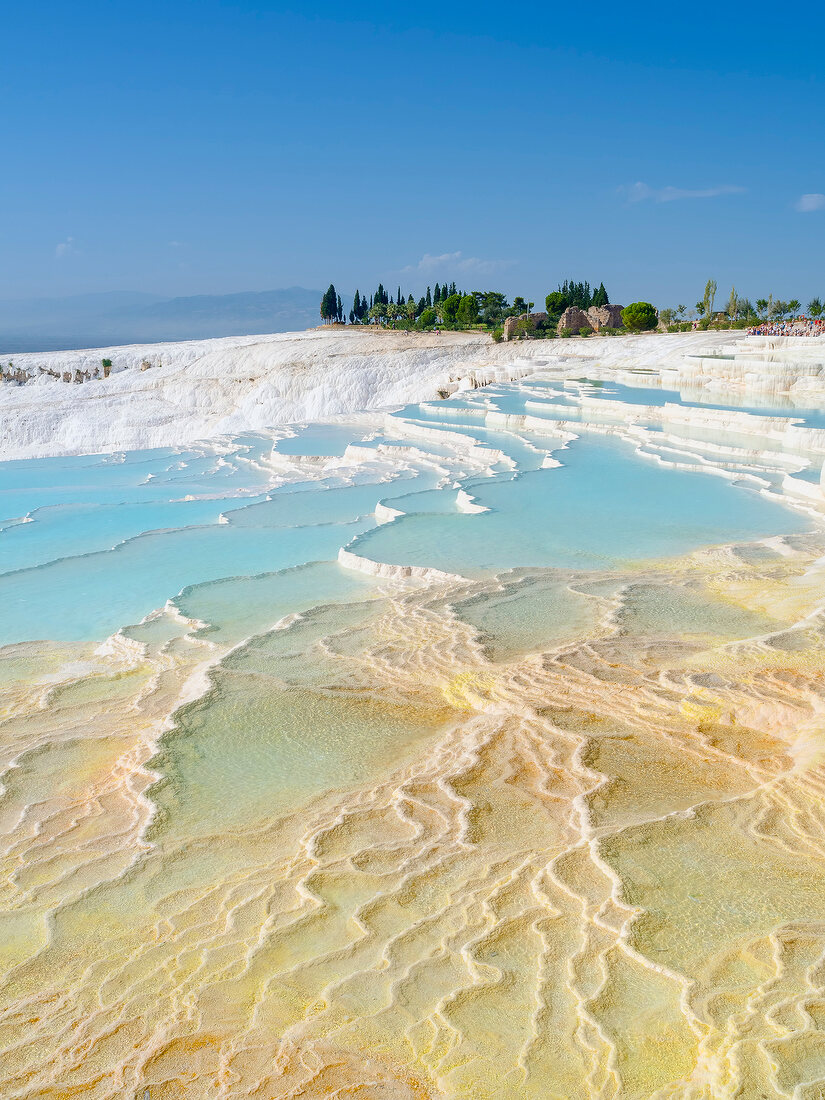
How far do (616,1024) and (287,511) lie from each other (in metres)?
7.08

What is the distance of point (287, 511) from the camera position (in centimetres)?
884

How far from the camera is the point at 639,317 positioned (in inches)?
1154

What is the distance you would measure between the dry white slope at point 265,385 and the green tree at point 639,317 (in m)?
4.36

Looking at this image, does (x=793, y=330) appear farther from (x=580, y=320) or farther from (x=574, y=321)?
(x=580, y=320)

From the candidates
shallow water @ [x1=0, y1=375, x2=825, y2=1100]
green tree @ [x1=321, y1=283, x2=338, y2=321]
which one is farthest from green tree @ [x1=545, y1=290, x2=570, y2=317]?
shallow water @ [x1=0, y1=375, x2=825, y2=1100]

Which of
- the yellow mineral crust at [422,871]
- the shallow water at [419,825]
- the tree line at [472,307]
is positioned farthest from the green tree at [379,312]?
the yellow mineral crust at [422,871]

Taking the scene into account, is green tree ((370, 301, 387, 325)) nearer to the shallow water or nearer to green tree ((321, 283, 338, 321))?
green tree ((321, 283, 338, 321))

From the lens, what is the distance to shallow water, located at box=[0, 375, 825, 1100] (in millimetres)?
2090

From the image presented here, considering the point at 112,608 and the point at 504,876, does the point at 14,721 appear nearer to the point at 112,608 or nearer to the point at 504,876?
the point at 112,608

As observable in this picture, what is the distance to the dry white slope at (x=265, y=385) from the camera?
23.3m

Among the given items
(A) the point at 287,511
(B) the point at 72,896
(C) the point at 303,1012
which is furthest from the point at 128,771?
(A) the point at 287,511

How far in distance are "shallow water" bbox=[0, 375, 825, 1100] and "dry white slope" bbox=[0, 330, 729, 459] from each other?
16.4 m

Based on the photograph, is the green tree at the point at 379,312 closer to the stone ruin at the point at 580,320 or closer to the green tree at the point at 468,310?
the green tree at the point at 468,310

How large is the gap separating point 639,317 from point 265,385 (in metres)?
12.8
